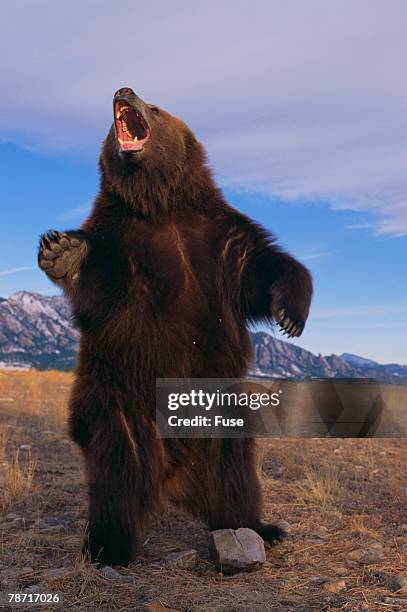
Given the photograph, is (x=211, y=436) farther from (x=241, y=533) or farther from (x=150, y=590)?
(x=150, y=590)

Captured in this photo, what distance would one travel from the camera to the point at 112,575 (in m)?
3.68

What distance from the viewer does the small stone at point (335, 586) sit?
3516mm

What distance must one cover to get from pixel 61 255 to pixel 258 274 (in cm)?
115

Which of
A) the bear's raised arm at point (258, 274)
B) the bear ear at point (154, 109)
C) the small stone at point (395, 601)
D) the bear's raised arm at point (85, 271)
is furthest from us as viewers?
the bear ear at point (154, 109)

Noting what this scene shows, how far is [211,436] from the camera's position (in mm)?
4008

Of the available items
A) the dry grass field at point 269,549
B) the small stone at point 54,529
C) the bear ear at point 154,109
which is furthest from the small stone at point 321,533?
the bear ear at point 154,109

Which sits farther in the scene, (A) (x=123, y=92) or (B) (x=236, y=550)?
(A) (x=123, y=92)

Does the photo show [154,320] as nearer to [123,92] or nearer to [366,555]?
[123,92]

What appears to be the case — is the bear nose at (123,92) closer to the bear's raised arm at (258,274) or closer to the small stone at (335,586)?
the bear's raised arm at (258,274)

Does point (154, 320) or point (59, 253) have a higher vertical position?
point (59, 253)
